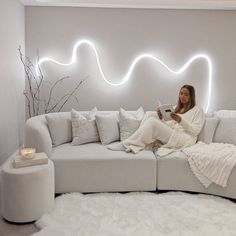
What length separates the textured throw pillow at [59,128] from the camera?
3.52 m

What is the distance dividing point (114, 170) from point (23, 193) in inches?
38.7

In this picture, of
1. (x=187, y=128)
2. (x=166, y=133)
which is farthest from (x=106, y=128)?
(x=187, y=128)

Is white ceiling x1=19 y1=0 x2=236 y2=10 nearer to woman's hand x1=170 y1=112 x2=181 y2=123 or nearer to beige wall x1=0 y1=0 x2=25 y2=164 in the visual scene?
beige wall x1=0 y1=0 x2=25 y2=164

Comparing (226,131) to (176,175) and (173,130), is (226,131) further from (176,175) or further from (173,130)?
(176,175)

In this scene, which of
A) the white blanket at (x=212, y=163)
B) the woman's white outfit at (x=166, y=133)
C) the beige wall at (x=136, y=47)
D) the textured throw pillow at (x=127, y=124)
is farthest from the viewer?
the beige wall at (x=136, y=47)

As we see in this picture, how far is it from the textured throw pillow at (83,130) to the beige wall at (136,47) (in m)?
1.07

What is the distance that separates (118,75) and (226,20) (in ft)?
5.85

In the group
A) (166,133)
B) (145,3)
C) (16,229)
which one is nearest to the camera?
(16,229)

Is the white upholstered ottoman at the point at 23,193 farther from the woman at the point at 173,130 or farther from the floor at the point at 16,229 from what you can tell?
the woman at the point at 173,130

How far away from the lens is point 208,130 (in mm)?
3664

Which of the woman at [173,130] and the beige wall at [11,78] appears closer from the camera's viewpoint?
the woman at [173,130]

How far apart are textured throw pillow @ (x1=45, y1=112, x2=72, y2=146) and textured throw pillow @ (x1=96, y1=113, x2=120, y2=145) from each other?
1.17ft

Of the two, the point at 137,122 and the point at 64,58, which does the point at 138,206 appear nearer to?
the point at 137,122

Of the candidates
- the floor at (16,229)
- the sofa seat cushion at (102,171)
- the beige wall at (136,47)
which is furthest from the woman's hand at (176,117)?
the floor at (16,229)
